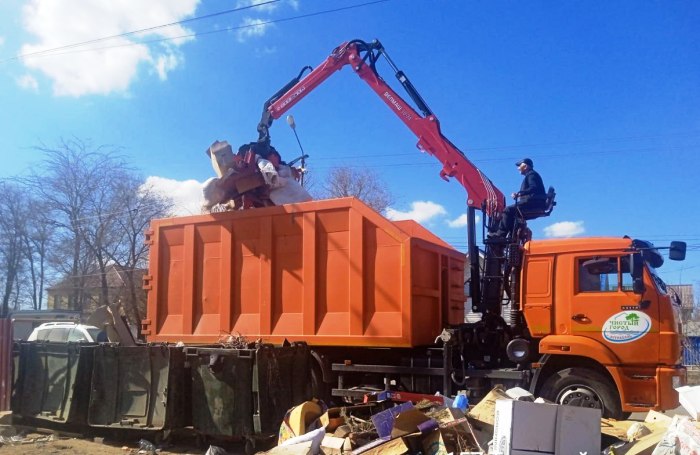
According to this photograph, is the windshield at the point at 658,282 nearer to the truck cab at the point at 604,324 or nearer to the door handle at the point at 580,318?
the truck cab at the point at 604,324

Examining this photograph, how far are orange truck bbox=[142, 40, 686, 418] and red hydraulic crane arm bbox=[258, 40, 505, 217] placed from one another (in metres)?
0.02

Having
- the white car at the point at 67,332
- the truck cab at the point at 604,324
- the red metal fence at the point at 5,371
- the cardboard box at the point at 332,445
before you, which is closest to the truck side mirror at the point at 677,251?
the truck cab at the point at 604,324

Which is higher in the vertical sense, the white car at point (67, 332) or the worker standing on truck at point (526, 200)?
the worker standing on truck at point (526, 200)

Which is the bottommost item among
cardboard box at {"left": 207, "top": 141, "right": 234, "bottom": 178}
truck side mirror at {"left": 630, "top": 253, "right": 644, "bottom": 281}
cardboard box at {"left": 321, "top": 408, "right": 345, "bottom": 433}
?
cardboard box at {"left": 321, "top": 408, "right": 345, "bottom": 433}

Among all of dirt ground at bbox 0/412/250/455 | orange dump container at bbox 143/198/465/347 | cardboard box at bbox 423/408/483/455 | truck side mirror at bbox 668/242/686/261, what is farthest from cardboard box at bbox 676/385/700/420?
dirt ground at bbox 0/412/250/455

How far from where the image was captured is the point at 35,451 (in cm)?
793

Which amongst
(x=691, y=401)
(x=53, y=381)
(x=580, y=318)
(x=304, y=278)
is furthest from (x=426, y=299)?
(x=53, y=381)

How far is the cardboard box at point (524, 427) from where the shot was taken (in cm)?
530

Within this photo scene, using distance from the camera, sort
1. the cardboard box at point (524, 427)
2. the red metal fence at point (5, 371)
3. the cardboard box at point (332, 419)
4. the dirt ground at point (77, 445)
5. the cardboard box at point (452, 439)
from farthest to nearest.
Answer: the red metal fence at point (5, 371), the dirt ground at point (77, 445), the cardboard box at point (332, 419), the cardboard box at point (452, 439), the cardboard box at point (524, 427)

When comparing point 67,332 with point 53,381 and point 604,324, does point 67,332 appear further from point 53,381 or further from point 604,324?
point 604,324

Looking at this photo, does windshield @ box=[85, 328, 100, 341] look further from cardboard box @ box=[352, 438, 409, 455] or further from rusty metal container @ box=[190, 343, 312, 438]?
cardboard box @ box=[352, 438, 409, 455]

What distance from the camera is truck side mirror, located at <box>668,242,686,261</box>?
7531mm

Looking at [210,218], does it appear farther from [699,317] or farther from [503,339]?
[699,317]

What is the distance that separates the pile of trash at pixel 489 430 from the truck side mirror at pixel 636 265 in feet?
5.30
